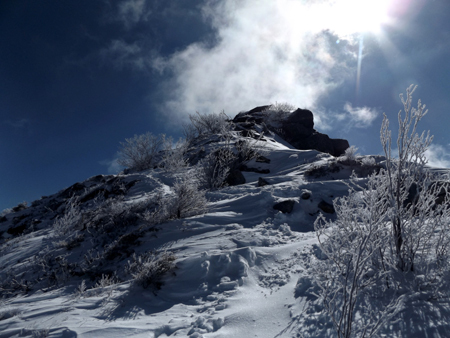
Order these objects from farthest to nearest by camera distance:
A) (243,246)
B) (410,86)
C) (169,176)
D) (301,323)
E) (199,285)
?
(169,176) → (243,246) → (199,285) → (410,86) → (301,323)

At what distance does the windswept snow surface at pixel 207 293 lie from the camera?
2299 mm

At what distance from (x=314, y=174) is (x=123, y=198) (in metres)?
6.35

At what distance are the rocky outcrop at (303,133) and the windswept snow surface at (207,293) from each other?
17889 millimetres

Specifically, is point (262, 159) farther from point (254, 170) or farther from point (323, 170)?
point (323, 170)

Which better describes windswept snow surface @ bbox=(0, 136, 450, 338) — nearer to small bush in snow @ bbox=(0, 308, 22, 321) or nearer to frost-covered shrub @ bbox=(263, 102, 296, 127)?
small bush in snow @ bbox=(0, 308, 22, 321)

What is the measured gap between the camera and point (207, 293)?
3.01 m

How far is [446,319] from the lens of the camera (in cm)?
200

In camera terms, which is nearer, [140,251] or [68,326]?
[68,326]

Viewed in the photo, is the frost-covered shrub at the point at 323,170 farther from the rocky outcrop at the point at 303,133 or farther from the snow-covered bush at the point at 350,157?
the rocky outcrop at the point at 303,133

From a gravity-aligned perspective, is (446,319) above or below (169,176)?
below

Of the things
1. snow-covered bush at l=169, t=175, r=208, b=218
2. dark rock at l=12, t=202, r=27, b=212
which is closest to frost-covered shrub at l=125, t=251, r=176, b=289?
snow-covered bush at l=169, t=175, r=208, b=218

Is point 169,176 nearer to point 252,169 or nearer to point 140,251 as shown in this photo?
point 252,169

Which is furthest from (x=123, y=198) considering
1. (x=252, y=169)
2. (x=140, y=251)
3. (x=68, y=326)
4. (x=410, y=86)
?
(x=410, y=86)

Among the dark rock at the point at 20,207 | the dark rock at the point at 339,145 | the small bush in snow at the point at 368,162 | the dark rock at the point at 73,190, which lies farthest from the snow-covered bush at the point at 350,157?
the dark rock at the point at 339,145
